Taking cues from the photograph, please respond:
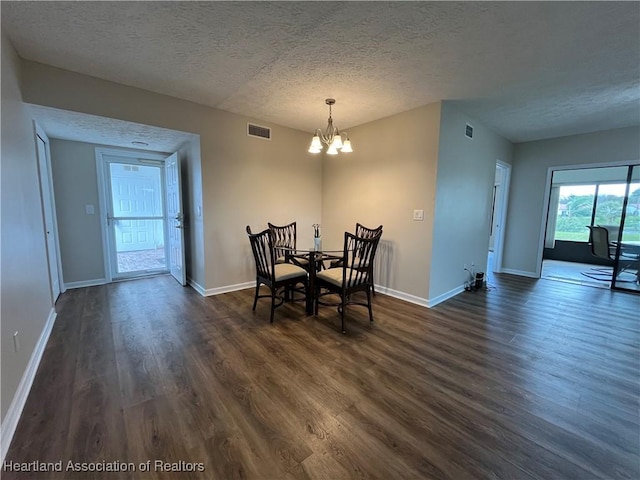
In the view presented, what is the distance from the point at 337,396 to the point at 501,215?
521 centimetres

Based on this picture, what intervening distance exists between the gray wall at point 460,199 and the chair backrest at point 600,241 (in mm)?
2017

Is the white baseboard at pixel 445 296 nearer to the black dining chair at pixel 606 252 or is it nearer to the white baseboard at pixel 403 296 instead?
the white baseboard at pixel 403 296

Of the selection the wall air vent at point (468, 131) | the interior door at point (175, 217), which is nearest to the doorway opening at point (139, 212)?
the interior door at point (175, 217)

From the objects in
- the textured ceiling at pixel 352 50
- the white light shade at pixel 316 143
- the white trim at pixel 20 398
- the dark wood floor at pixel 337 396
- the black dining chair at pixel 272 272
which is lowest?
the dark wood floor at pixel 337 396

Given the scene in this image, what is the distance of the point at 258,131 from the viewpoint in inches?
153

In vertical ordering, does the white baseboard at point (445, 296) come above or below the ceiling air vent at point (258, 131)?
below

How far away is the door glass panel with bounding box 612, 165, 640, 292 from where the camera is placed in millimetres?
4094

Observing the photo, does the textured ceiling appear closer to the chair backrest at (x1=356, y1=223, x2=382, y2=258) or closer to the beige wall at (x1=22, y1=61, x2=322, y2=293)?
the beige wall at (x1=22, y1=61, x2=322, y2=293)

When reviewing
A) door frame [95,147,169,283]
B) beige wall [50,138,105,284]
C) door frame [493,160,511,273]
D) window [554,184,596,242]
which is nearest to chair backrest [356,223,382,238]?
door frame [493,160,511,273]

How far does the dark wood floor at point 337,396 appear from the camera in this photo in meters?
1.32

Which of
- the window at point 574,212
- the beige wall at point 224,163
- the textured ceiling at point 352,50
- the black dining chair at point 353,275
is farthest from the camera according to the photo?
the window at point 574,212

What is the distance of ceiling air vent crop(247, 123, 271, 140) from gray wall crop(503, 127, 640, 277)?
4732mm

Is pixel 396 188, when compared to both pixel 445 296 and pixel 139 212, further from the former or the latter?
pixel 139 212

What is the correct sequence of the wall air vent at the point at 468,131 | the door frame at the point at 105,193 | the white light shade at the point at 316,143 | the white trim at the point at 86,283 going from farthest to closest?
the door frame at the point at 105,193 → the white trim at the point at 86,283 → the wall air vent at the point at 468,131 → the white light shade at the point at 316,143
